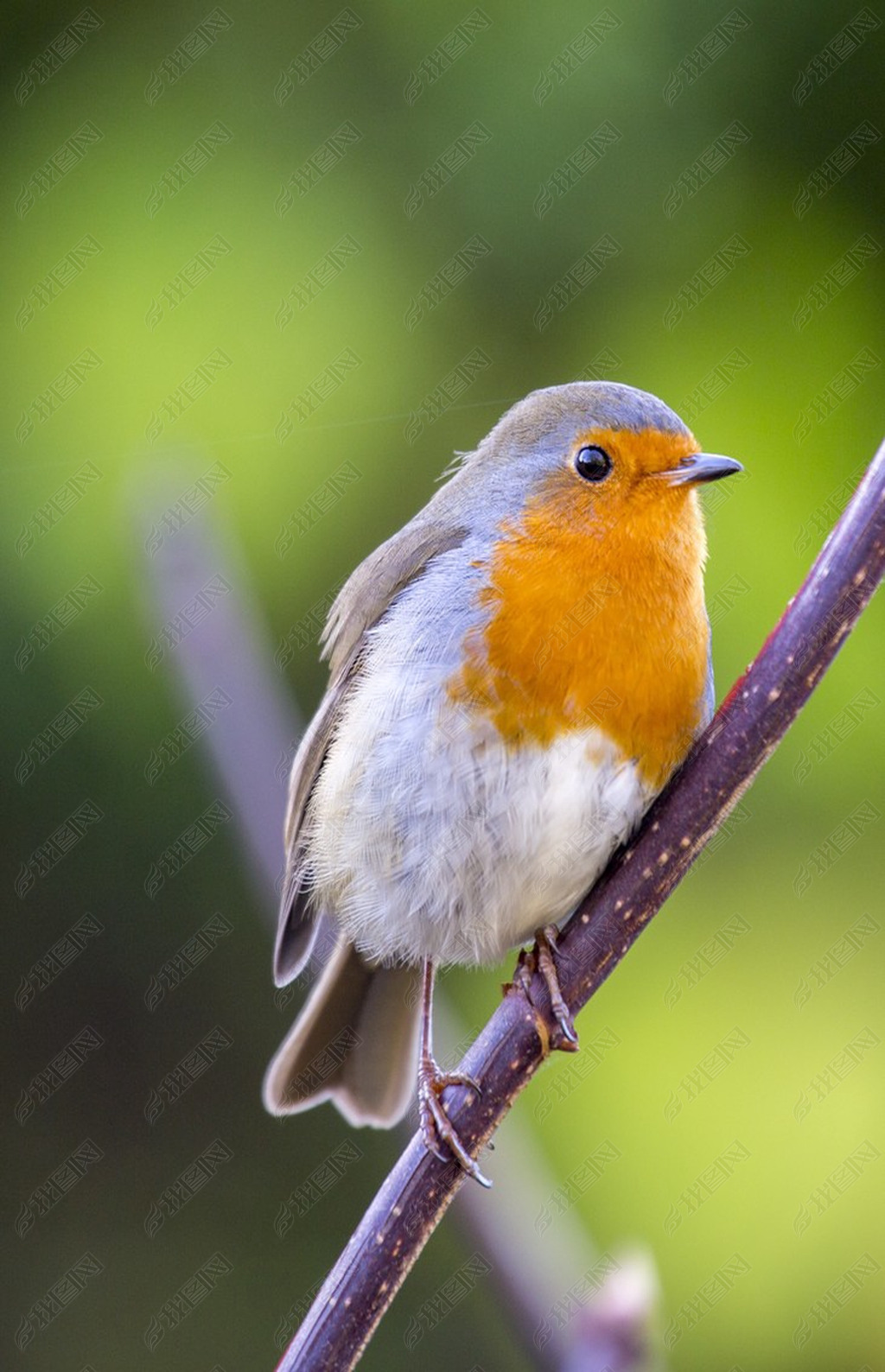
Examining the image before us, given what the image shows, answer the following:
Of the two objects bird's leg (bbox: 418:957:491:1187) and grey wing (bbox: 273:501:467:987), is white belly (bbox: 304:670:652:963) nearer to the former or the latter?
grey wing (bbox: 273:501:467:987)

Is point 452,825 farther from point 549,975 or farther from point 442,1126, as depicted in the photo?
point 442,1126

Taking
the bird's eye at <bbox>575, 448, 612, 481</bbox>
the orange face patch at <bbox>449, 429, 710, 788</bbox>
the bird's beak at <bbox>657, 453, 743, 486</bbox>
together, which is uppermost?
the bird's beak at <bbox>657, 453, 743, 486</bbox>

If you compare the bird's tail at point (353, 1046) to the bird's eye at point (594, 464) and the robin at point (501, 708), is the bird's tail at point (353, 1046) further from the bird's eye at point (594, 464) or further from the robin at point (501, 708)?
the bird's eye at point (594, 464)

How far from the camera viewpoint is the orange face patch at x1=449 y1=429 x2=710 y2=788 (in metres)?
1.78

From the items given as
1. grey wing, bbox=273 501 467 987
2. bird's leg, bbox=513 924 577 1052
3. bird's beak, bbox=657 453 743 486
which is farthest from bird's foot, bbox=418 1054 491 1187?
bird's beak, bbox=657 453 743 486

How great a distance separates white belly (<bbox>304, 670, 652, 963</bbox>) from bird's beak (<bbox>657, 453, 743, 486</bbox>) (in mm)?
337

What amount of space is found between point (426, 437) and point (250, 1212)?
159cm

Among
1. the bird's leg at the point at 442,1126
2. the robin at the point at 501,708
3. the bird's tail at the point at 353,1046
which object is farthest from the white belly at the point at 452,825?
the bird's leg at the point at 442,1126

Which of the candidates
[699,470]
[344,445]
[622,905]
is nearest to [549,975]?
[622,905]

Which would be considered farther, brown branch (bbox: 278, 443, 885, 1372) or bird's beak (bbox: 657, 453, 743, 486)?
bird's beak (bbox: 657, 453, 743, 486)

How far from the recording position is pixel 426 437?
2.85 meters

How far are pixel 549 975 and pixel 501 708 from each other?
14.5 inches

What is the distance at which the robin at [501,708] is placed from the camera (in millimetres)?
1793

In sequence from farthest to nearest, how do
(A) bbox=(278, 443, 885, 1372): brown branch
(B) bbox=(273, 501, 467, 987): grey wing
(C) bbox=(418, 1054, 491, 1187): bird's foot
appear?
1. (B) bbox=(273, 501, 467, 987): grey wing
2. (C) bbox=(418, 1054, 491, 1187): bird's foot
3. (A) bbox=(278, 443, 885, 1372): brown branch
